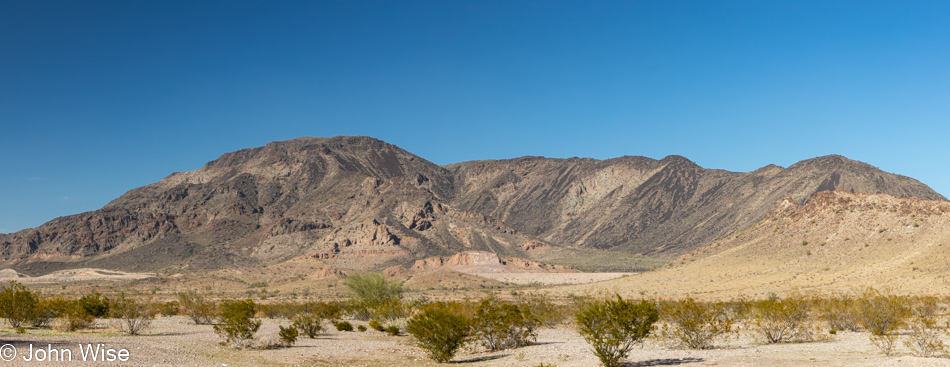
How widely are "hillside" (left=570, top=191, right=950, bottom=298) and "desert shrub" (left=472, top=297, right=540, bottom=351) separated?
33.4 m

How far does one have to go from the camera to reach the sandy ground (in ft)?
55.0

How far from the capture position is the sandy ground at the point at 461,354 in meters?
16.8

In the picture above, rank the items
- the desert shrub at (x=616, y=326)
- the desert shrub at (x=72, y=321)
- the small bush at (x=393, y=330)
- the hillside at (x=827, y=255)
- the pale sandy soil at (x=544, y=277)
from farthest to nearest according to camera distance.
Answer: the pale sandy soil at (x=544, y=277) < the hillside at (x=827, y=255) < the small bush at (x=393, y=330) < the desert shrub at (x=72, y=321) < the desert shrub at (x=616, y=326)

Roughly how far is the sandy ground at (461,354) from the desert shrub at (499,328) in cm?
56

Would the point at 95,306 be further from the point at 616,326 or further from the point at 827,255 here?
the point at 827,255

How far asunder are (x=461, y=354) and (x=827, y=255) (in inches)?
2040

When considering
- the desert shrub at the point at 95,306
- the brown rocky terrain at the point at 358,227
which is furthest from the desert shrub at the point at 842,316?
the brown rocky terrain at the point at 358,227

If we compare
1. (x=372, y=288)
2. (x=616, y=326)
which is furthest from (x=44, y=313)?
(x=372, y=288)

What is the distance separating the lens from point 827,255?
61.7 metres

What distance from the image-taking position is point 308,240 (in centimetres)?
13975

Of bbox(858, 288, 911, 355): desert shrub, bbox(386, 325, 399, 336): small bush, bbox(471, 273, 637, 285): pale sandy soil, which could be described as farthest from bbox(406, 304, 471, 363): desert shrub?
bbox(471, 273, 637, 285): pale sandy soil

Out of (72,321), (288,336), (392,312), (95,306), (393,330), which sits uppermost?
(95,306)

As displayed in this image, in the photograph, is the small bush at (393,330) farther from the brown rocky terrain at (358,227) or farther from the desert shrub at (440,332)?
the brown rocky terrain at (358,227)

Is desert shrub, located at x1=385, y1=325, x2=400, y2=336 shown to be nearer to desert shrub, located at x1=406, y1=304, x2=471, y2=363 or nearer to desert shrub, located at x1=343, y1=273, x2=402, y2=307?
desert shrub, located at x1=406, y1=304, x2=471, y2=363
